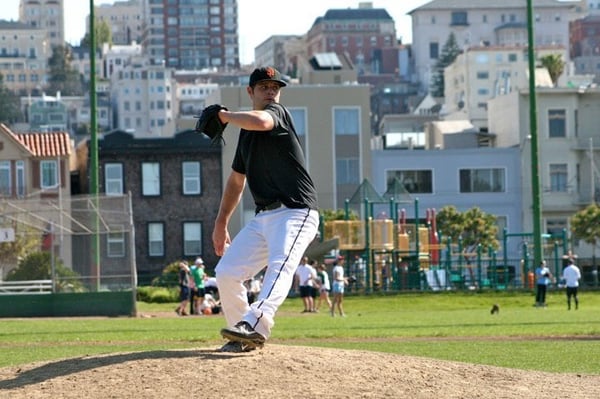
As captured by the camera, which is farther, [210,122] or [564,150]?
[564,150]

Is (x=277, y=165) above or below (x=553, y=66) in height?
below

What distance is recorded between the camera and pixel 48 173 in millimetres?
74250

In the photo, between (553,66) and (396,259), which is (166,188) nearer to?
(396,259)

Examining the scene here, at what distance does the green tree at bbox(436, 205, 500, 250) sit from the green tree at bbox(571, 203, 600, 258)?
4432mm

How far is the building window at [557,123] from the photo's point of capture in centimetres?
8269

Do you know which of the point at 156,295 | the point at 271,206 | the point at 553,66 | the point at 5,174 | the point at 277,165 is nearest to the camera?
the point at 277,165

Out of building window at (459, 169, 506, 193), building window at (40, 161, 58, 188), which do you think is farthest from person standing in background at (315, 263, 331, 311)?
building window at (459, 169, 506, 193)

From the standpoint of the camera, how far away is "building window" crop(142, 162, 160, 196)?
73.8 m

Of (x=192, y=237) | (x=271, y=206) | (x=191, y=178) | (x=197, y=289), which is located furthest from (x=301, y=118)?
(x=271, y=206)

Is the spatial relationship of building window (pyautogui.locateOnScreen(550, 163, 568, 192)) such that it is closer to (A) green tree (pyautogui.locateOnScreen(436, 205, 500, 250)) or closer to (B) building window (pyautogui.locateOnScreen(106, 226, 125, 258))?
(A) green tree (pyautogui.locateOnScreen(436, 205, 500, 250))

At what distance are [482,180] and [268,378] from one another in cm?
7078

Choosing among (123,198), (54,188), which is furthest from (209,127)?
(54,188)

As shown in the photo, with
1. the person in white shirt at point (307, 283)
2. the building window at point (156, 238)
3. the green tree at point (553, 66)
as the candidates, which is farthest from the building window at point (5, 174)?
the green tree at point (553, 66)

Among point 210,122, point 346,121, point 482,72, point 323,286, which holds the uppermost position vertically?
point 482,72
